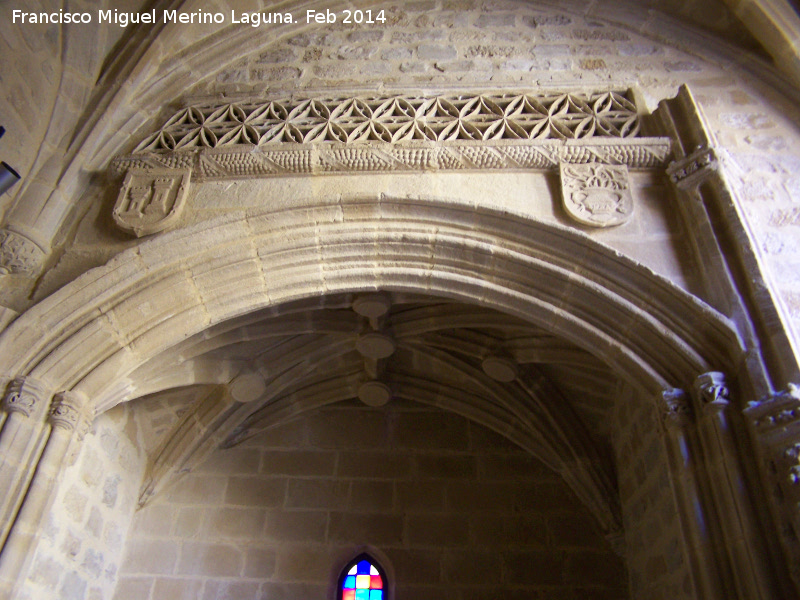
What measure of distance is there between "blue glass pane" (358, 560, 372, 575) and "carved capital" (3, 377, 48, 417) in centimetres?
265

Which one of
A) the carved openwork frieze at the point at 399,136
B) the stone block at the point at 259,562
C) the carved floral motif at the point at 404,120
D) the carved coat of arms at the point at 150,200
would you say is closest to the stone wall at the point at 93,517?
the stone block at the point at 259,562

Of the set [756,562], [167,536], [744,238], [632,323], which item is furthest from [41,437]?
[744,238]

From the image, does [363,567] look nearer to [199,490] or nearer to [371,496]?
[371,496]

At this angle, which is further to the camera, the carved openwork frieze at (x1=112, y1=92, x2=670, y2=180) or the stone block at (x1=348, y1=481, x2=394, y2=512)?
the stone block at (x1=348, y1=481, x2=394, y2=512)

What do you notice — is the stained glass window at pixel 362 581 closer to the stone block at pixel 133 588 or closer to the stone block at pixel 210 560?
the stone block at pixel 210 560

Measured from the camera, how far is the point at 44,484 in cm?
283

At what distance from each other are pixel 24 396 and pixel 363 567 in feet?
9.01

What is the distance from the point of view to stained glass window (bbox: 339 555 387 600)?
4.59m

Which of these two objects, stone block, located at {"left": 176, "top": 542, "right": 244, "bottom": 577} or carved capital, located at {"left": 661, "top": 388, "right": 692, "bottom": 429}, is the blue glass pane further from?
carved capital, located at {"left": 661, "top": 388, "right": 692, "bottom": 429}

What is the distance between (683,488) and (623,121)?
2.11 m

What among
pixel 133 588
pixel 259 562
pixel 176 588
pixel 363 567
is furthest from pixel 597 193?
pixel 133 588

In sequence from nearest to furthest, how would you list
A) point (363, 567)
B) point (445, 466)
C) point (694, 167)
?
point (694, 167) < point (363, 567) < point (445, 466)

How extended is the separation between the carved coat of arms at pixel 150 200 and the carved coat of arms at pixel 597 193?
2.07 m

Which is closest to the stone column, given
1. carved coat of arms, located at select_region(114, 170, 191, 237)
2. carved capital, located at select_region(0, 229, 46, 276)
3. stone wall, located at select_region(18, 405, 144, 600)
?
stone wall, located at select_region(18, 405, 144, 600)
